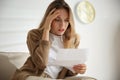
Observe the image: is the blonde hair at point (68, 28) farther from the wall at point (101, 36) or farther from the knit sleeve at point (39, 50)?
the wall at point (101, 36)

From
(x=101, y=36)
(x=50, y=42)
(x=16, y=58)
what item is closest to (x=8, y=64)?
(x=16, y=58)

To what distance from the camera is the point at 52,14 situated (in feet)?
4.38

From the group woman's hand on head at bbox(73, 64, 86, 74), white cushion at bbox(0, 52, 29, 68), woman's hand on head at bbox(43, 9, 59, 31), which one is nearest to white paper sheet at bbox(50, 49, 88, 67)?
woman's hand on head at bbox(73, 64, 86, 74)

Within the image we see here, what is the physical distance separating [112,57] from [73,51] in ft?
5.72

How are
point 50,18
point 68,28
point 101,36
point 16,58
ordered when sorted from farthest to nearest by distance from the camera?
point 101,36 < point 16,58 < point 68,28 < point 50,18

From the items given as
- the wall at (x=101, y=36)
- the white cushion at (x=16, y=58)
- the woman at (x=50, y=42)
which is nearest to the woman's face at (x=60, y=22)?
the woman at (x=50, y=42)

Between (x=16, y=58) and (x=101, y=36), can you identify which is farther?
(x=101, y=36)

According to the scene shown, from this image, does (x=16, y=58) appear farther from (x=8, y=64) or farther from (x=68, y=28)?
(x=68, y=28)

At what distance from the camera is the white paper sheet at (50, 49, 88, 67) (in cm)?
116

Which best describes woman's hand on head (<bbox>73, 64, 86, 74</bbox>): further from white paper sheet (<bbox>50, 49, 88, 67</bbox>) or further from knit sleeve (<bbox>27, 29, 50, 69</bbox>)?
knit sleeve (<bbox>27, 29, 50, 69</bbox>)

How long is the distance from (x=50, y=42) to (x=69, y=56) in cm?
23

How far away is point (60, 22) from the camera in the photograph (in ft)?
4.41

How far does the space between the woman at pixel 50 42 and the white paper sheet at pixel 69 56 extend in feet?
0.23

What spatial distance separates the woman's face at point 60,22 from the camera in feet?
4.39
